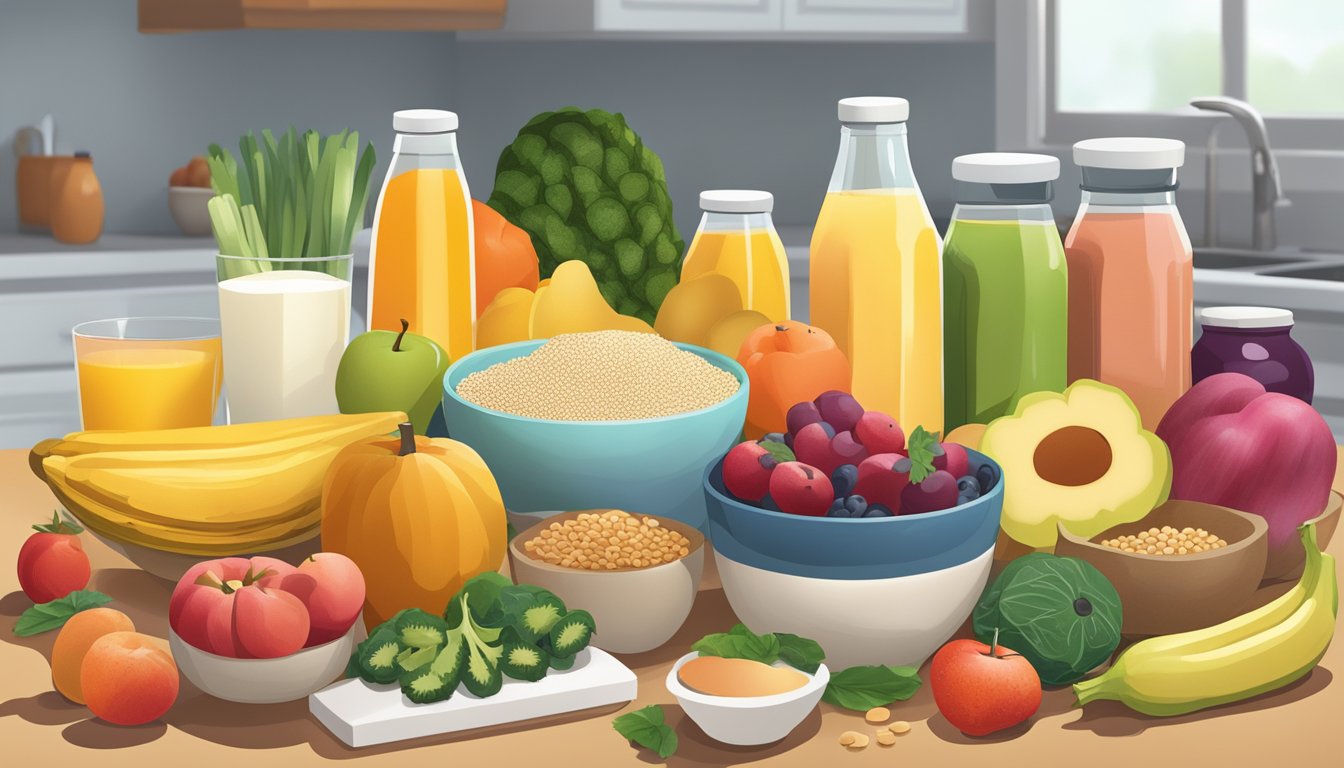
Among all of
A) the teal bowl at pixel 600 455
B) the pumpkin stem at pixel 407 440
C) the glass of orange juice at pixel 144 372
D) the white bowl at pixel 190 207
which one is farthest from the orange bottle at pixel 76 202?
the pumpkin stem at pixel 407 440

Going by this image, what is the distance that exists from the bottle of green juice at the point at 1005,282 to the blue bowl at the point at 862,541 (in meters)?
0.28

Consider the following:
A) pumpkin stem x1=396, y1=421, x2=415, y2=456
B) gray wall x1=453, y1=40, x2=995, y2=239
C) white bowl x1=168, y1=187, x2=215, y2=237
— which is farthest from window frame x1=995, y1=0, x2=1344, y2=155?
pumpkin stem x1=396, y1=421, x2=415, y2=456

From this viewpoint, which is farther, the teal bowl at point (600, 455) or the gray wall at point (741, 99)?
the gray wall at point (741, 99)

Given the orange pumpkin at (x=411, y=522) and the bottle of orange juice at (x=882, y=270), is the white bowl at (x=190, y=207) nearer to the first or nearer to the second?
the bottle of orange juice at (x=882, y=270)

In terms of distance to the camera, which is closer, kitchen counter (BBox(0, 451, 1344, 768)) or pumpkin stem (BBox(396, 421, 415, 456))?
kitchen counter (BBox(0, 451, 1344, 768))

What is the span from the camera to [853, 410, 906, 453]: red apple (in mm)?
943

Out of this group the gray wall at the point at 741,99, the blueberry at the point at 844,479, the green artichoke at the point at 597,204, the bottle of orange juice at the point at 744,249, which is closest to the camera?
the blueberry at the point at 844,479

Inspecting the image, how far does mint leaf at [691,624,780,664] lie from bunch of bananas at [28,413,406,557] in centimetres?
34

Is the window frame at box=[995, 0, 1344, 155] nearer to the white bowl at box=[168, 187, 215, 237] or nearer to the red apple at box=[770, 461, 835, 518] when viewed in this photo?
the white bowl at box=[168, 187, 215, 237]

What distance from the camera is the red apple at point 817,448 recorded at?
94 centimetres

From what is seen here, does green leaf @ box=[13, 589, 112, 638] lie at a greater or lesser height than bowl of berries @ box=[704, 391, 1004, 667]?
lesser

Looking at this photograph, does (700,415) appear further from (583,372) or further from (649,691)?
(649,691)

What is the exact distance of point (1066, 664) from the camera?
892 millimetres

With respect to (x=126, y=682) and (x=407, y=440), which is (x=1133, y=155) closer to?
(x=407, y=440)
